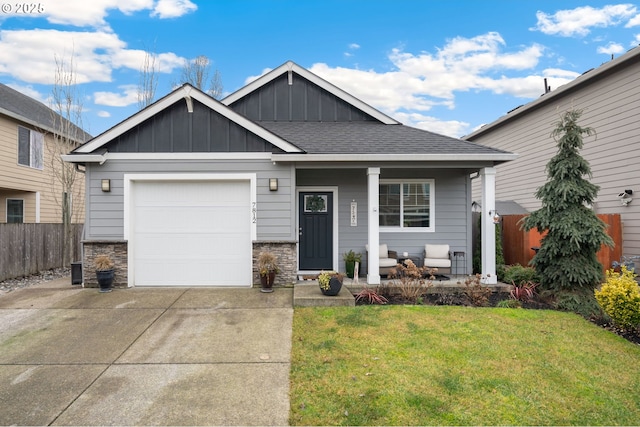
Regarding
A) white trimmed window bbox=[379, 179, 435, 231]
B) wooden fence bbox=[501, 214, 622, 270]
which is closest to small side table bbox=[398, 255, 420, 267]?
white trimmed window bbox=[379, 179, 435, 231]

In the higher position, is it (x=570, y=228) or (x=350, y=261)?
(x=570, y=228)

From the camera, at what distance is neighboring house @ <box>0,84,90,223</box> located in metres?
10.9

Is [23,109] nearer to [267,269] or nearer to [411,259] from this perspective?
[267,269]

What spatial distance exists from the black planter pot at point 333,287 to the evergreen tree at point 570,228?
3908mm

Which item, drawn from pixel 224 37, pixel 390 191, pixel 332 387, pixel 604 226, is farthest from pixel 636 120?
pixel 224 37

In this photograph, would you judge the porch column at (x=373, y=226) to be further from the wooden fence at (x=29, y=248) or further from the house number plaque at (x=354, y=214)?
the wooden fence at (x=29, y=248)

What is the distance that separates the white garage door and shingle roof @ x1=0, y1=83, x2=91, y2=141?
22.7 feet

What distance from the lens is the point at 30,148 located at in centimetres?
1192

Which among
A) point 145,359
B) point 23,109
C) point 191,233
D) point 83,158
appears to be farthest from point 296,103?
point 23,109

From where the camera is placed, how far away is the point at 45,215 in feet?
42.1

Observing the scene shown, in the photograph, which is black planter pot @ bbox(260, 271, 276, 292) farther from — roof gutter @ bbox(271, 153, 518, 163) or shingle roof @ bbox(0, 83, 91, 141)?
shingle roof @ bbox(0, 83, 91, 141)

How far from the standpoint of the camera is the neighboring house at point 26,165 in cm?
1091

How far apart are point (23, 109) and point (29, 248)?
6.24 meters

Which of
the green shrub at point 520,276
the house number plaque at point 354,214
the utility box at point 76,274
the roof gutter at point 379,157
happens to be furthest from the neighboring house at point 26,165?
the green shrub at point 520,276
